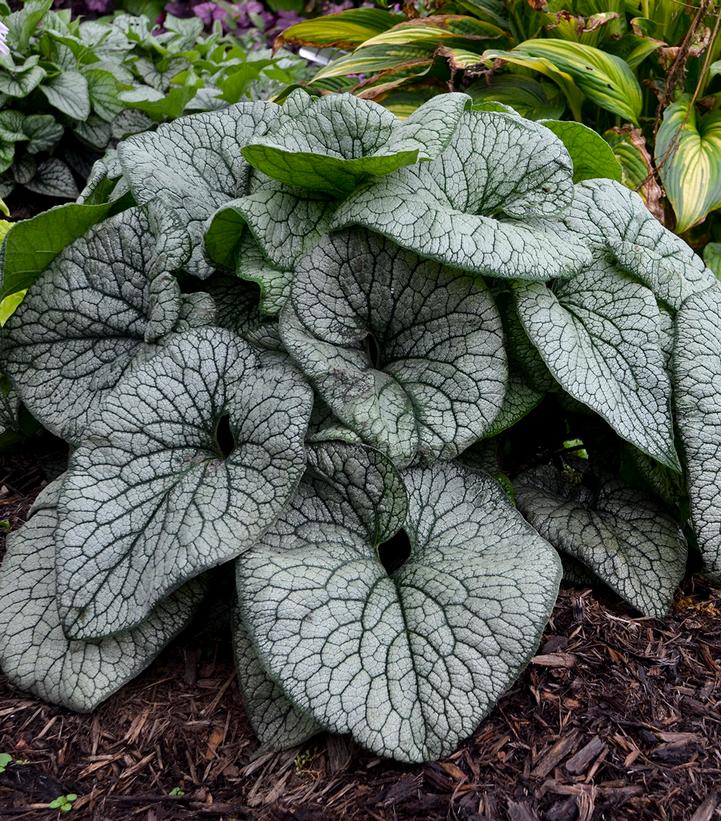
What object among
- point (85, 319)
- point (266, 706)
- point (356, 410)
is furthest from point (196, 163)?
point (266, 706)

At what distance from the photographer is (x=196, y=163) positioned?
262 cm

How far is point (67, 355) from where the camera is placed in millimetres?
2420

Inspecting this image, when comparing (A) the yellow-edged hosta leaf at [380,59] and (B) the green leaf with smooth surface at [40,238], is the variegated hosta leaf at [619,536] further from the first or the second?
(A) the yellow-edged hosta leaf at [380,59]

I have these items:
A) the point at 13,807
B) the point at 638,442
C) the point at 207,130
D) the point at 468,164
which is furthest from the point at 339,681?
the point at 207,130

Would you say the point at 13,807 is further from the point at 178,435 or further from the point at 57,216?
the point at 57,216

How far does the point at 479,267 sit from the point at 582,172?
88 centimetres

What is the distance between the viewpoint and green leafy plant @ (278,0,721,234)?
3.83 m

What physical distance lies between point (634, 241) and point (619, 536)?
86 centimetres

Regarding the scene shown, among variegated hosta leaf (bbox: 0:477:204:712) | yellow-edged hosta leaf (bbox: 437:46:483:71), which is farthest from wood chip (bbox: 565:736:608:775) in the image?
yellow-edged hosta leaf (bbox: 437:46:483:71)

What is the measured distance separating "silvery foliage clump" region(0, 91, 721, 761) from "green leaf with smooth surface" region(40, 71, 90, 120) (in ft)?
5.51

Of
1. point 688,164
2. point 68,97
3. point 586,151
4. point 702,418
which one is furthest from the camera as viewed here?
point 68,97

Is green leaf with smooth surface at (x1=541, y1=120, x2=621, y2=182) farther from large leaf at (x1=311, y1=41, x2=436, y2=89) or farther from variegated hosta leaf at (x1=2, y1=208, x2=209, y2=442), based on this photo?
large leaf at (x1=311, y1=41, x2=436, y2=89)

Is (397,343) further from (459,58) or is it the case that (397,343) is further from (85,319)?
→ (459,58)

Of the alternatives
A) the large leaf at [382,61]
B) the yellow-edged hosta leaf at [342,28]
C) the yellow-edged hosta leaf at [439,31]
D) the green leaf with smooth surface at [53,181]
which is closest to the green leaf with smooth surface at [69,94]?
the green leaf with smooth surface at [53,181]
